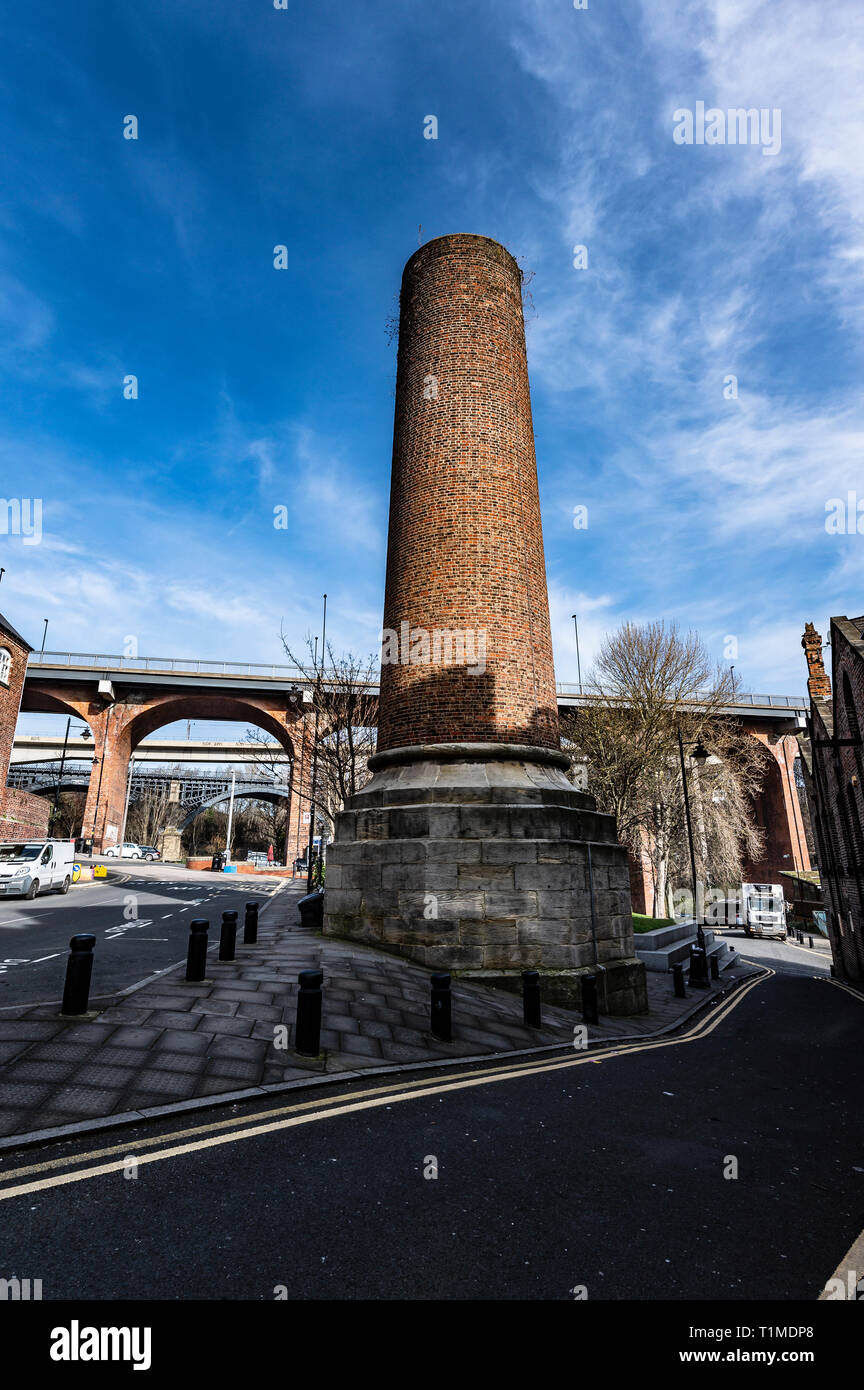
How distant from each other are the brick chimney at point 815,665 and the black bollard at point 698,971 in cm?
1147

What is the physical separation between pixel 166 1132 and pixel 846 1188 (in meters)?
4.26

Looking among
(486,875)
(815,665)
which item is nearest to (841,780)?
(815,665)

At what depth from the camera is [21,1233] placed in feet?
10.1

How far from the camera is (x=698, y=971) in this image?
15992 millimetres

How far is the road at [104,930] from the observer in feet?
28.1

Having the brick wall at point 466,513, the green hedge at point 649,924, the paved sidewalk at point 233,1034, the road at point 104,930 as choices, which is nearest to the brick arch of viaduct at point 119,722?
the road at point 104,930

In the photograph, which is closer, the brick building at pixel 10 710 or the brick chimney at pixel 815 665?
the brick chimney at pixel 815 665

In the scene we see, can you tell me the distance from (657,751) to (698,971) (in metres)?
13.3

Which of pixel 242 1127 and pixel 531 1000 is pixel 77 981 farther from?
pixel 531 1000

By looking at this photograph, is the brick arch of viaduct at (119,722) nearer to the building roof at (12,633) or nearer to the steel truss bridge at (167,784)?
the building roof at (12,633)

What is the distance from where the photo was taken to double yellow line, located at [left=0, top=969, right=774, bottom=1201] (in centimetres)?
362

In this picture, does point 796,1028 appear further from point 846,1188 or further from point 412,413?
point 412,413

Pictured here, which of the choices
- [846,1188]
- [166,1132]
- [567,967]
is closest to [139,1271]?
[166,1132]
